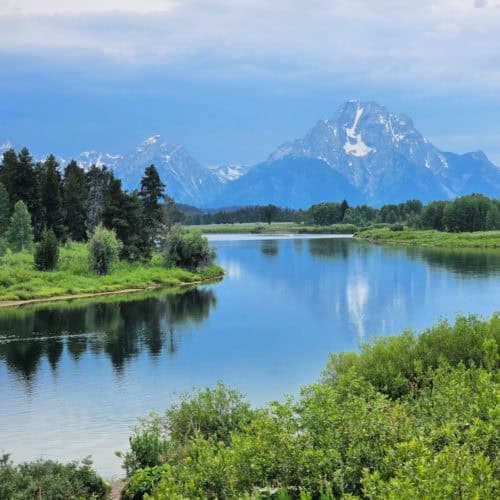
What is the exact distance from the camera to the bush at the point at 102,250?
2869 inches

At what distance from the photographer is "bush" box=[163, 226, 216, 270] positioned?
8394 cm

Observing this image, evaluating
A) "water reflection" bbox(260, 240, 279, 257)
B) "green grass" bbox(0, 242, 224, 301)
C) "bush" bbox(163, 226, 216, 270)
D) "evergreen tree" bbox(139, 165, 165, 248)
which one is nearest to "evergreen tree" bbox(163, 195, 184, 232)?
"evergreen tree" bbox(139, 165, 165, 248)

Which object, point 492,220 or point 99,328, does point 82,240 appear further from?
point 492,220

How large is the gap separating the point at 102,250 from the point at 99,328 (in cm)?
2825

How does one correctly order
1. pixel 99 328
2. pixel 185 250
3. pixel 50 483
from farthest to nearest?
pixel 185 250 < pixel 99 328 < pixel 50 483

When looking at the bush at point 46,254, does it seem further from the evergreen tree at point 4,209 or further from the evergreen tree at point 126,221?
the evergreen tree at point 4,209

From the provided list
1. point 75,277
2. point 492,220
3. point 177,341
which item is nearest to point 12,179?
point 75,277

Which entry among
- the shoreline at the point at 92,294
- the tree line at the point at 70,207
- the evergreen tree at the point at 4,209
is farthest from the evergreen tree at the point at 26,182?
the shoreline at the point at 92,294

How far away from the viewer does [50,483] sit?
619 inches

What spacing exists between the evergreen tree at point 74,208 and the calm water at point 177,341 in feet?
120

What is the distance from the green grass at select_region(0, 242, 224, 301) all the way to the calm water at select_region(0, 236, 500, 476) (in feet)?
18.0

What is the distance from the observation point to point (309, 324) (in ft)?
157

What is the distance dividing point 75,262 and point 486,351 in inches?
2439

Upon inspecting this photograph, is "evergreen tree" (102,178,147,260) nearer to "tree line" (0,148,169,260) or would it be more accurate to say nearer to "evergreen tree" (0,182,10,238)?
"tree line" (0,148,169,260)
